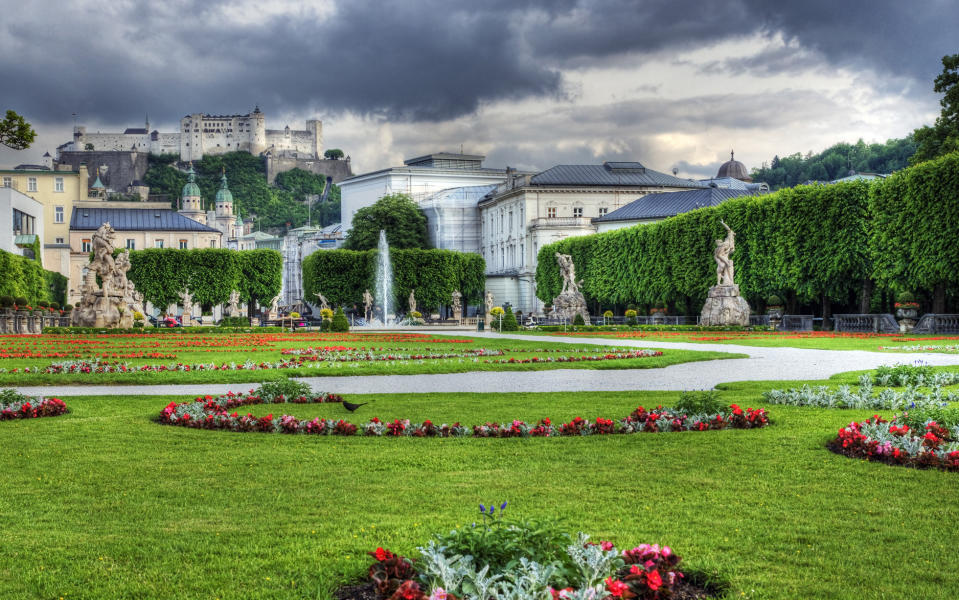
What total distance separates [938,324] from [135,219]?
286 ft

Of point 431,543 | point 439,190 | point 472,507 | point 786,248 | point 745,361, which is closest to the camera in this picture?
point 431,543

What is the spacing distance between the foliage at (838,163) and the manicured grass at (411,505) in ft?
311

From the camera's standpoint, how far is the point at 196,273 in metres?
74.4

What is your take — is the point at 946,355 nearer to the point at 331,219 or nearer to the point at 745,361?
the point at 745,361

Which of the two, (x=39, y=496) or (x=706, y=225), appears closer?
(x=39, y=496)

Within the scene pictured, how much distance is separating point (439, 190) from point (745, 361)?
92373 mm

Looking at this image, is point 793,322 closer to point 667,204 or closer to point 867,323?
point 867,323

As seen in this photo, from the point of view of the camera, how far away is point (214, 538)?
5.88 meters

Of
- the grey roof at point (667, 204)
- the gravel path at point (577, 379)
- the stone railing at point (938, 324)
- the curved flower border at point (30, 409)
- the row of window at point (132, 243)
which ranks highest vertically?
the grey roof at point (667, 204)

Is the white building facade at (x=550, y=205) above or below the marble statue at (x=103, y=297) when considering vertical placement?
above

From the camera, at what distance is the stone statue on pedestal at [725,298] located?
4653 cm

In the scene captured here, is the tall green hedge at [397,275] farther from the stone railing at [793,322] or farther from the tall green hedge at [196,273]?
the stone railing at [793,322]

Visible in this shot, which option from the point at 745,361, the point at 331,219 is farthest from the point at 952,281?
the point at 331,219

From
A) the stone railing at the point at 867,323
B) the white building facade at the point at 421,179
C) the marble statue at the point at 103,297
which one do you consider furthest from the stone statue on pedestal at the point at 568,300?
the white building facade at the point at 421,179
